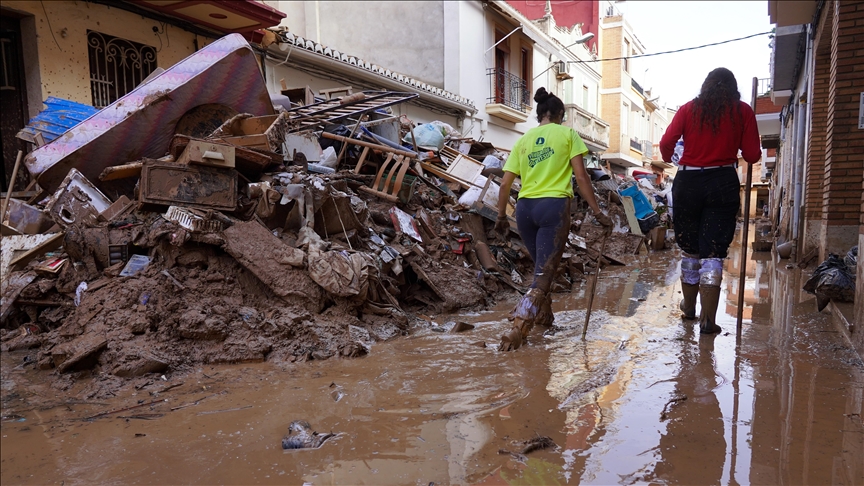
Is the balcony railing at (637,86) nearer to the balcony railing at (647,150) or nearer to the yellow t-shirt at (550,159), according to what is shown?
the balcony railing at (647,150)

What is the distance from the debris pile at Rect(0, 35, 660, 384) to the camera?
367 cm

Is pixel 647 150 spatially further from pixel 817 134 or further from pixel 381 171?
pixel 381 171

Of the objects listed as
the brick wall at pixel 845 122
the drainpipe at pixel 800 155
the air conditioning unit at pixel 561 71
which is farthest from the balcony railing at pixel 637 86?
the brick wall at pixel 845 122

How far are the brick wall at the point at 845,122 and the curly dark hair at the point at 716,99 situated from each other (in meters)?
2.72

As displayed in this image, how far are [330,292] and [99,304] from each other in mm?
1557

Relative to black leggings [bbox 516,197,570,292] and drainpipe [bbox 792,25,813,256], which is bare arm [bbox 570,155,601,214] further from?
drainpipe [bbox 792,25,813,256]

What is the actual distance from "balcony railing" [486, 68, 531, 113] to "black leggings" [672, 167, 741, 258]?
15.3 m

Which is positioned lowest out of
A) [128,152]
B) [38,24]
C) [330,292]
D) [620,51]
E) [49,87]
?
[330,292]

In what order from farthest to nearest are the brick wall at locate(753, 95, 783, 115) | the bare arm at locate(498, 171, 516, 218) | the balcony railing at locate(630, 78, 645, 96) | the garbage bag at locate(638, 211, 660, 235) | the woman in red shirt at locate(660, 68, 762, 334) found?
the balcony railing at locate(630, 78, 645, 96) < the brick wall at locate(753, 95, 783, 115) < the garbage bag at locate(638, 211, 660, 235) < the bare arm at locate(498, 171, 516, 218) < the woman in red shirt at locate(660, 68, 762, 334)

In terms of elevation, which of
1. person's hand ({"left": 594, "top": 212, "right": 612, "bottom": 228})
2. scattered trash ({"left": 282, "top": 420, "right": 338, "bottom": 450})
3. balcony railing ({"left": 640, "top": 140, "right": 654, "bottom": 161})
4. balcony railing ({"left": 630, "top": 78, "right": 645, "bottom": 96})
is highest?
balcony railing ({"left": 630, "top": 78, "right": 645, "bottom": 96})

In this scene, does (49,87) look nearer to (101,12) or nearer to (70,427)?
(101,12)

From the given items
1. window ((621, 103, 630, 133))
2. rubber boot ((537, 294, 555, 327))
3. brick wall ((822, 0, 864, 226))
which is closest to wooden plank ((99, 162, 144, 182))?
rubber boot ((537, 294, 555, 327))

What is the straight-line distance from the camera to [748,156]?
4.07m

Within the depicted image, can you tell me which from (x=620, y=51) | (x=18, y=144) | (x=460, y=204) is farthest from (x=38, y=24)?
(x=620, y=51)
